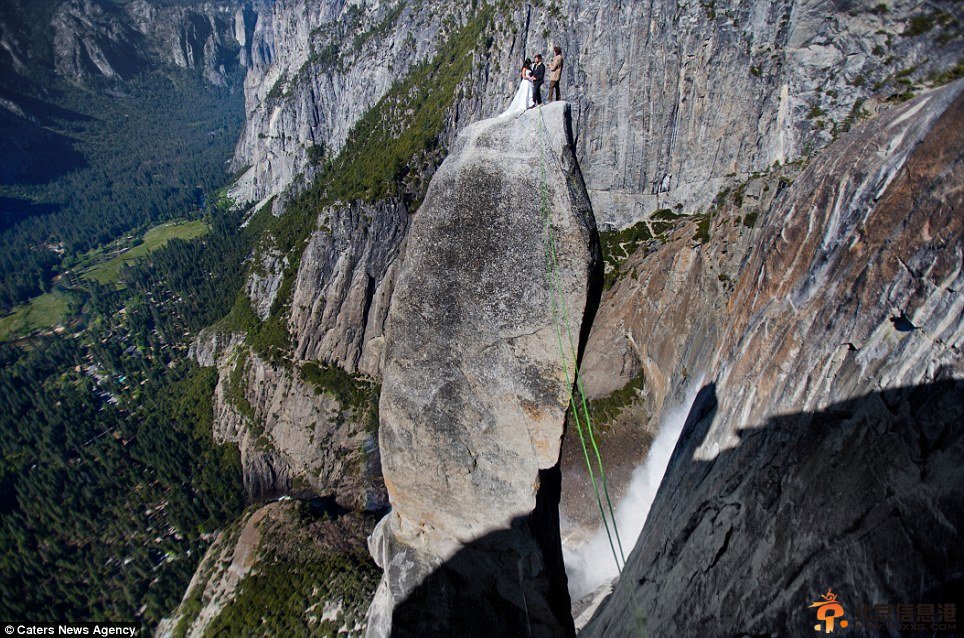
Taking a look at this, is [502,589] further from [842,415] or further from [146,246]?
[146,246]

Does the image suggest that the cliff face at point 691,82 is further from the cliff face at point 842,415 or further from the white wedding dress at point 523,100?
the white wedding dress at point 523,100

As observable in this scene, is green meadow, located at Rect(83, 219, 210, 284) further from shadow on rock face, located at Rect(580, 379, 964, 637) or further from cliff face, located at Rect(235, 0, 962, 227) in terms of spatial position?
shadow on rock face, located at Rect(580, 379, 964, 637)

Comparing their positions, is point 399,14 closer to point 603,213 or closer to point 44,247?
point 603,213


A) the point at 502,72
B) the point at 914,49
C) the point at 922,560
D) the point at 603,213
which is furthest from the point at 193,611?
the point at 502,72

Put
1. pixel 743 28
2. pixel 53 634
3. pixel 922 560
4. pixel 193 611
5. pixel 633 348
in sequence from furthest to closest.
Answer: pixel 53 634 → pixel 743 28 → pixel 633 348 → pixel 193 611 → pixel 922 560

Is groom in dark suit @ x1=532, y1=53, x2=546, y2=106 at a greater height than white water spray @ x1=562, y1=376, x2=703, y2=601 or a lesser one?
greater

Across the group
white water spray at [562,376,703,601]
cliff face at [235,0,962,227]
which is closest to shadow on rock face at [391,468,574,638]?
white water spray at [562,376,703,601]

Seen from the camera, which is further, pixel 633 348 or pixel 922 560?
pixel 633 348
